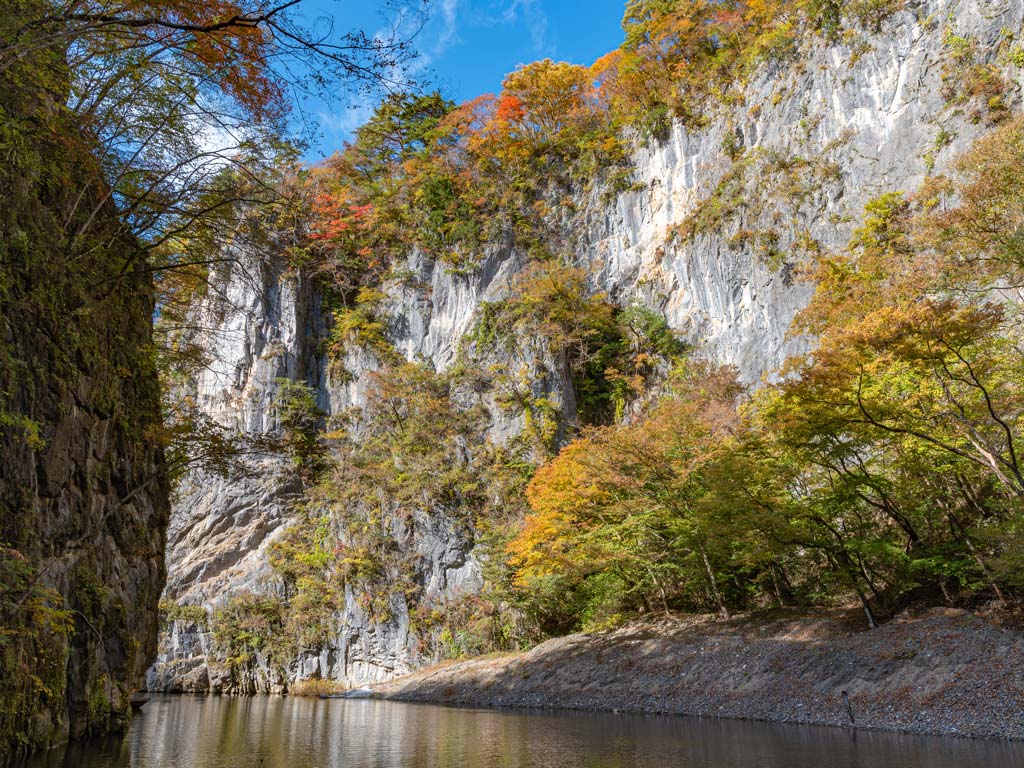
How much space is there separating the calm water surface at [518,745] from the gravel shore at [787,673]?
0.97 m

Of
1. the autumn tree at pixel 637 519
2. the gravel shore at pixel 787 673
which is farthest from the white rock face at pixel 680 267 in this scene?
the gravel shore at pixel 787 673

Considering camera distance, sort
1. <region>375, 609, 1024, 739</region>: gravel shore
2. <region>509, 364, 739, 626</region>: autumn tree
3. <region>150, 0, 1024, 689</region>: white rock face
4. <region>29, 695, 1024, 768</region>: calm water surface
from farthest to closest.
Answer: <region>150, 0, 1024, 689</region>: white rock face, <region>509, 364, 739, 626</region>: autumn tree, <region>375, 609, 1024, 739</region>: gravel shore, <region>29, 695, 1024, 768</region>: calm water surface

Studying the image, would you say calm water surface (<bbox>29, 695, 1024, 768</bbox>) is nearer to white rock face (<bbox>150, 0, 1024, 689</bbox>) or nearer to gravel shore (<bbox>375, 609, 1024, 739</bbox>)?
gravel shore (<bbox>375, 609, 1024, 739</bbox>)

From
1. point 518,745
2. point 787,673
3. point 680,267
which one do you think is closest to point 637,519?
point 787,673

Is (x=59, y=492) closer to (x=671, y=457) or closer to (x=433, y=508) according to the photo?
(x=671, y=457)

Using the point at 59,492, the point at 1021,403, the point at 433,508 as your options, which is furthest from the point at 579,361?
the point at 59,492

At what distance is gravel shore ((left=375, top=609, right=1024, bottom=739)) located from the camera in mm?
11037

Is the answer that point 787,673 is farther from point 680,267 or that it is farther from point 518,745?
point 680,267

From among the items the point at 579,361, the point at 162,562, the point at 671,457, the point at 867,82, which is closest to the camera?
the point at 162,562

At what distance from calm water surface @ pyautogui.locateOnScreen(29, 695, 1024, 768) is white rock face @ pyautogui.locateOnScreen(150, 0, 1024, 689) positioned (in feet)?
32.1

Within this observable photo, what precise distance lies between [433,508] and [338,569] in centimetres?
555

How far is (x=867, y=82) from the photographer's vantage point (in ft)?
79.6

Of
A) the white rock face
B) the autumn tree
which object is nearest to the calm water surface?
the autumn tree

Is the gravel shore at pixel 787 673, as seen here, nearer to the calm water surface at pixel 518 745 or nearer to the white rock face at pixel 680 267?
the calm water surface at pixel 518 745
